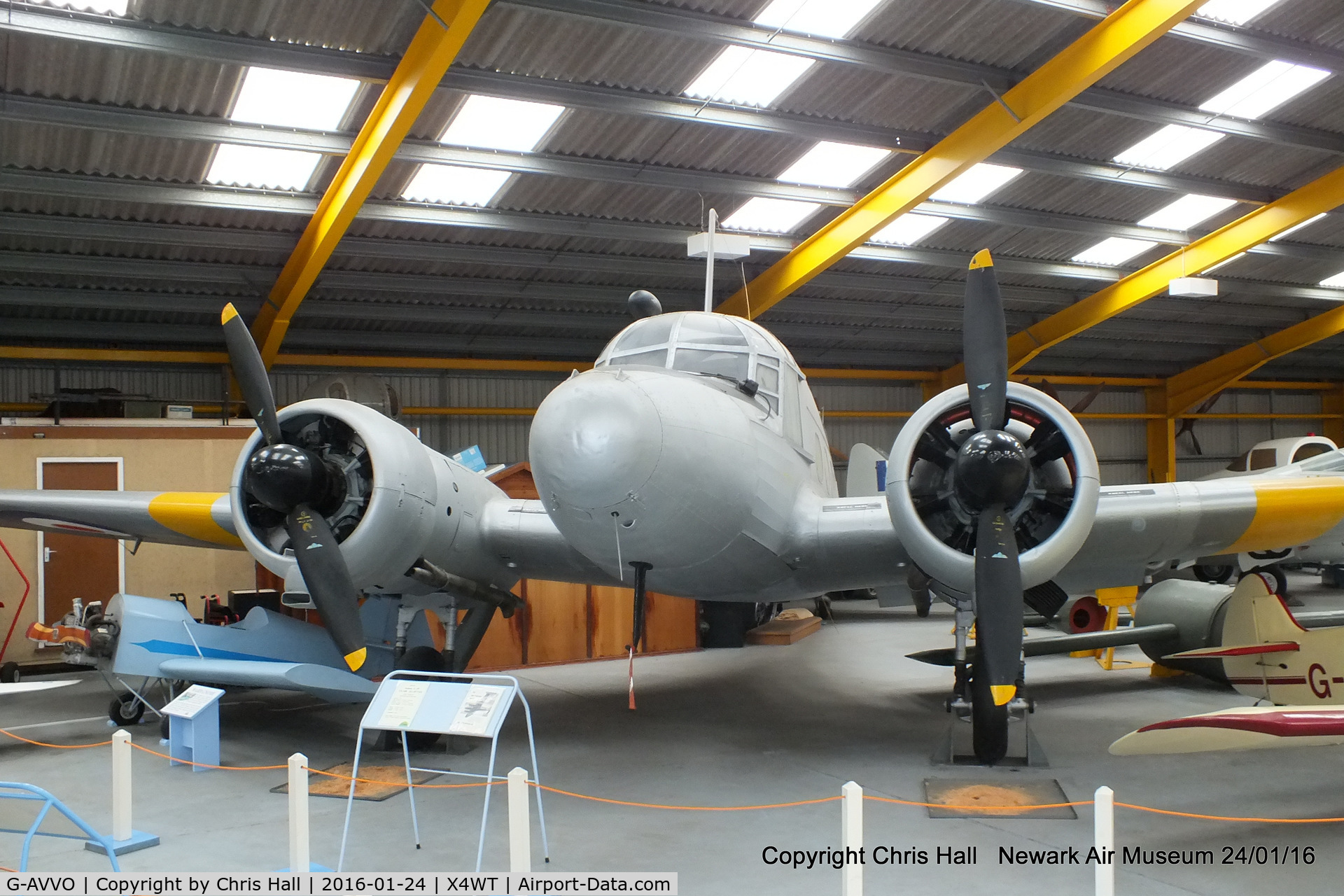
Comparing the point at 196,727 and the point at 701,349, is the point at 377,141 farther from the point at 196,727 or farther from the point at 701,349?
the point at 196,727

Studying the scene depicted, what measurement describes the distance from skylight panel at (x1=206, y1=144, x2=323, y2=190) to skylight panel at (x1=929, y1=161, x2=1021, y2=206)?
9.07 metres

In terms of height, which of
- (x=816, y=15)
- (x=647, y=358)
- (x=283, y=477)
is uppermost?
(x=816, y=15)

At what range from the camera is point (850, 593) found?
23141 mm

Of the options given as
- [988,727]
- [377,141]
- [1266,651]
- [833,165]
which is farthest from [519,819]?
[833,165]

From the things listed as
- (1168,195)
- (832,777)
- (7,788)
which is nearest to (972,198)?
(1168,195)

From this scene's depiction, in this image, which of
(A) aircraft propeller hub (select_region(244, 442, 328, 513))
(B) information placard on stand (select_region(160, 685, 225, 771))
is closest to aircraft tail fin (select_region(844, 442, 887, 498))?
(A) aircraft propeller hub (select_region(244, 442, 328, 513))

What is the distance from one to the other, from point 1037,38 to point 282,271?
11425mm

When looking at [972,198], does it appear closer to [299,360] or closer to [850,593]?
[850,593]

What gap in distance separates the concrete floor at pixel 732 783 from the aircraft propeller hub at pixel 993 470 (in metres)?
2.08

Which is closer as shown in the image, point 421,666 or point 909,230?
point 421,666

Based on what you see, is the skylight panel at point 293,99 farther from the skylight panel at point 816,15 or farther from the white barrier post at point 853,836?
the white barrier post at point 853,836

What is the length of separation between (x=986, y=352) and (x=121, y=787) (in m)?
6.01

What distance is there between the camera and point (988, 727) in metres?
7.82

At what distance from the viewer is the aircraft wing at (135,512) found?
9.49 meters
